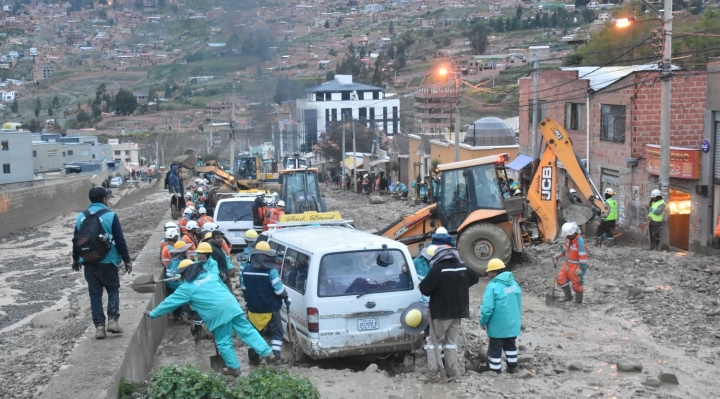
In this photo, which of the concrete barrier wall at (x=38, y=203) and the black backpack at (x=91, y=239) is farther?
the concrete barrier wall at (x=38, y=203)

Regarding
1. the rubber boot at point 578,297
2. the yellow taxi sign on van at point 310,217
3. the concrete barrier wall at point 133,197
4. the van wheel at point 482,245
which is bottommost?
the concrete barrier wall at point 133,197

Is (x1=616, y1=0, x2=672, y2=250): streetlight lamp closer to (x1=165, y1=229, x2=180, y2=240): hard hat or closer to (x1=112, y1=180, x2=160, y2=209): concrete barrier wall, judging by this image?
(x1=165, y1=229, x2=180, y2=240): hard hat

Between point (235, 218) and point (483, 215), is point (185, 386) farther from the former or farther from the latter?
point (235, 218)

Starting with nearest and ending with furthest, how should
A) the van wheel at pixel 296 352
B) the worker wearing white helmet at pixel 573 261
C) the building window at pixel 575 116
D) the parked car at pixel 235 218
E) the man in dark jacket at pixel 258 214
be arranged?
the van wheel at pixel 296 352
the worker wearing white helmet at pixel 573 261
the man in dark jacket at pixel 258 214
the parked car at pixel 235 218
the building window at pixel 575 116

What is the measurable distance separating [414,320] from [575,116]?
70.8 feet

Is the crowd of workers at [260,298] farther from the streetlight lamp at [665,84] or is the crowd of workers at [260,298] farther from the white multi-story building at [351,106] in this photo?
the white multi-story building at [351,106]

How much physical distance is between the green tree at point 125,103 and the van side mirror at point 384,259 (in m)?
169

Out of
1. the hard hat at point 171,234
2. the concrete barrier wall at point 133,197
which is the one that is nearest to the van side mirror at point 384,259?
the hard hat at point 171,234

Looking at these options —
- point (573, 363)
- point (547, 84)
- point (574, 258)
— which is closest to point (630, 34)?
point (547, 84)

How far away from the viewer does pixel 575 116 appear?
95.7 feet

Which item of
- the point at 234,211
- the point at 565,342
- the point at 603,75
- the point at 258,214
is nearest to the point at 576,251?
the point at 565,342

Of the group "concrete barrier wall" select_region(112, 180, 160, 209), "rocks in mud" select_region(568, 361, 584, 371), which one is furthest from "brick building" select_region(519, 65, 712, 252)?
"concrete barrier wall" select_region(112, 180, 160, 209)

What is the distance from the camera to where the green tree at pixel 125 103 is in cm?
17138

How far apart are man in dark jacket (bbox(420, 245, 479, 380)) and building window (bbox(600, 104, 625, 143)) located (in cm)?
1818
